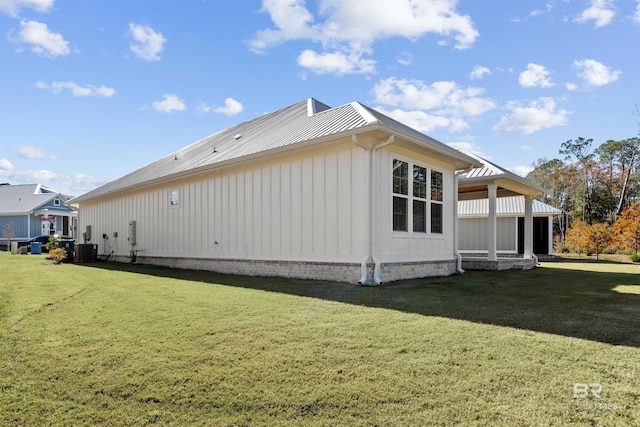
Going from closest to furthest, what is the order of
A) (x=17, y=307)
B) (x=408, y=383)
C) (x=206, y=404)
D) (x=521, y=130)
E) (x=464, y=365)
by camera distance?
(x=206, y=404) → (x=408, y=383) → (x=464, y=365) → (x=17, y=307) → (x=521, y=130)

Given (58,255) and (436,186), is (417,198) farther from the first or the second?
(58,255)

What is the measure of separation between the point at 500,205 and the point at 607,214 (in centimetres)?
2071

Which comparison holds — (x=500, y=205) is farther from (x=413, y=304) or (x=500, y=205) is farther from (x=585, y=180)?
(x=585, y=180)

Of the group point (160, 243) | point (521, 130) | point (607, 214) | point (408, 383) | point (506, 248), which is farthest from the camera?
point (521, 130)

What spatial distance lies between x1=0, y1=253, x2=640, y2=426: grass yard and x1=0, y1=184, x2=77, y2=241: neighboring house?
2960 centimetres

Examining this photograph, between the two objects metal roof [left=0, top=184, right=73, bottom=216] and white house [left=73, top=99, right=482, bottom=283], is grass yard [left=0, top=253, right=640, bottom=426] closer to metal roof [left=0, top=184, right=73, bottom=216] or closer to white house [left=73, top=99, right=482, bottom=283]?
white house [left=73, top=99, right=482, bottom=283]

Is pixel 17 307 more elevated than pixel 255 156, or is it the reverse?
pixel 255 156

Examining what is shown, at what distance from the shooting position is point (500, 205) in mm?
21688

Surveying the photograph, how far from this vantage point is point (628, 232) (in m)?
20.7

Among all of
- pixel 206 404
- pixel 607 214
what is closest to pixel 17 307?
pixel 206 404

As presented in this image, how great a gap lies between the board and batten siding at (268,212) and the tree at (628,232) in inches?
768

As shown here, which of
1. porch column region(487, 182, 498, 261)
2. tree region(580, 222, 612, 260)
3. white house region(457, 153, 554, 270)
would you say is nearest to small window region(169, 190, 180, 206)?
white house region(457, 153, 554, 270)

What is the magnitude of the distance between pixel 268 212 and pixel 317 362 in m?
6.48

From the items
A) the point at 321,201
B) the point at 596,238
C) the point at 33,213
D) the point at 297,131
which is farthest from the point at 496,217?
the point at 33,213
